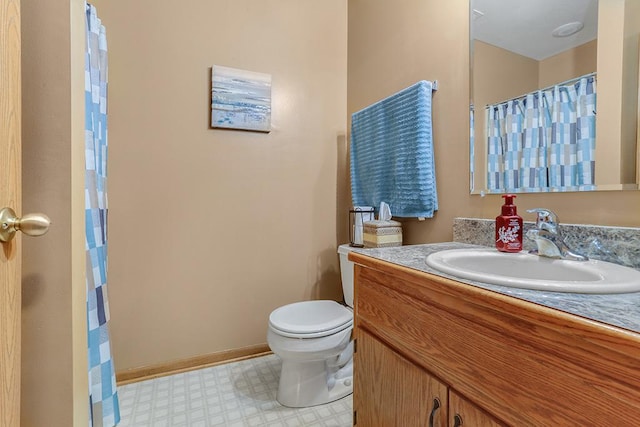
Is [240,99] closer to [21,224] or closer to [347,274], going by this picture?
[347,274]

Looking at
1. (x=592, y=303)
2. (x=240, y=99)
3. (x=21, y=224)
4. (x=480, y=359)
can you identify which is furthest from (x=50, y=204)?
(x=240, y=99)

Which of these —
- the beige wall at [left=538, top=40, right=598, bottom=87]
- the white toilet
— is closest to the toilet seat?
the white toilet

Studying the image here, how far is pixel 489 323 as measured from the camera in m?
0.52

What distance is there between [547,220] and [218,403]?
1564 mm

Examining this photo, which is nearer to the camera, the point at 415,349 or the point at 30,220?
the point at 30,220

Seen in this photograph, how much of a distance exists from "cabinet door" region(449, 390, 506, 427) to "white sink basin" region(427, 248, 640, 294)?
0.24 m

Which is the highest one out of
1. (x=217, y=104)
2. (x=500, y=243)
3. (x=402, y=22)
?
(x=402, y=22)

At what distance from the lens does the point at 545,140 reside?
969mm

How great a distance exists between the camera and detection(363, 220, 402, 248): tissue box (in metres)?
1.42

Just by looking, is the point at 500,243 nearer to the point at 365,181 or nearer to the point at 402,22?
the point at 365,181

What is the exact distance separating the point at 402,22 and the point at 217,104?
1.11 meters

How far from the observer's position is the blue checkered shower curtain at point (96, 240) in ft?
3.50

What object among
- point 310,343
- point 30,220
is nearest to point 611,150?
point 310,343

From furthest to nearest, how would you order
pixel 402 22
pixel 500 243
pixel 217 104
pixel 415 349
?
pixel 217 104 → pixel 402 22 → pixel 500 243 → pixel 415 349
